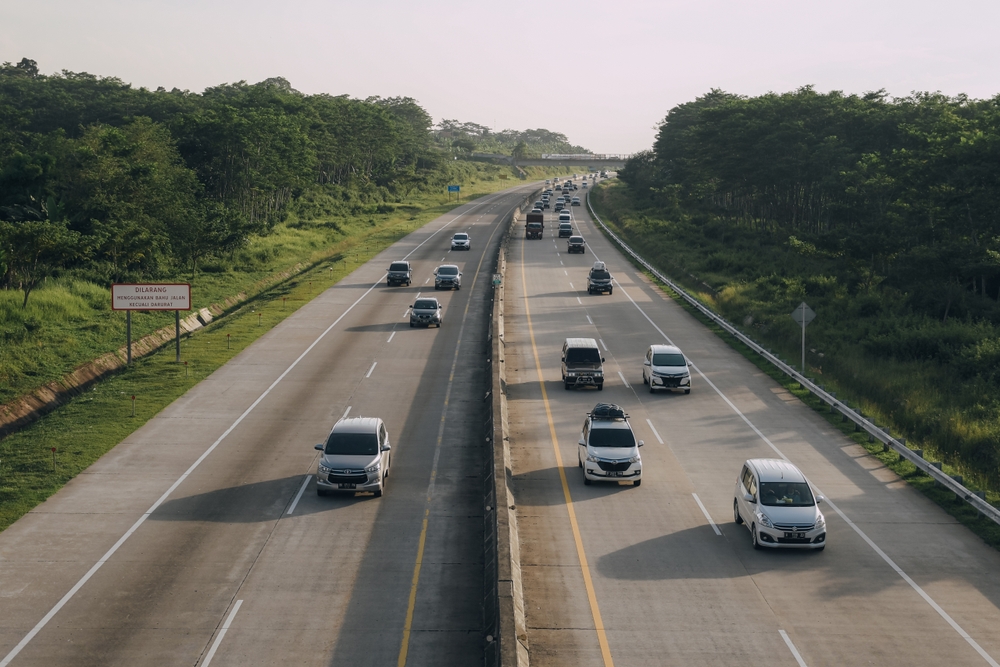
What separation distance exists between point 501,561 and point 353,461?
759 cm

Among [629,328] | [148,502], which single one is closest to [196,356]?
[148,502]

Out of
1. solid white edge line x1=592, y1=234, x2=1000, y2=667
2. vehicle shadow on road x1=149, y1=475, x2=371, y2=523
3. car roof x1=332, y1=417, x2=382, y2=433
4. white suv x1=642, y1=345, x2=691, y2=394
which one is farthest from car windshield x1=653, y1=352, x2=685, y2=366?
vehicle shadow on road x1=149, y1=475, x2=371, y2=523

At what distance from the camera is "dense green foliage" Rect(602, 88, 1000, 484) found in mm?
40438

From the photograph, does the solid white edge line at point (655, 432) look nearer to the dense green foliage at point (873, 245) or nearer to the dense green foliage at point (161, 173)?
the dense green foliage at point (873, 245)

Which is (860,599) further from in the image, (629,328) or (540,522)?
(629,328)

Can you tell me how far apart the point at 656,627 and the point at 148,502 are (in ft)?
45.8

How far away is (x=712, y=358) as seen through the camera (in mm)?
44312

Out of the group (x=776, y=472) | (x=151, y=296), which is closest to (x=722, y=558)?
(x=776, y=472)

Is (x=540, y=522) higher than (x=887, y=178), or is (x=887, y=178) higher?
(x=887, y=178)

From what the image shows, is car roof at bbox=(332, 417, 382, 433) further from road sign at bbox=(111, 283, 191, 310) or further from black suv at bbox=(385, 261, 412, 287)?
black suv at bbox=(385, 261, 412, 287)

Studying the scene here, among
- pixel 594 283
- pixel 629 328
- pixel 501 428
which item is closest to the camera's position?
pixel 501 428

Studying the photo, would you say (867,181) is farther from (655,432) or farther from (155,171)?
(155,171)

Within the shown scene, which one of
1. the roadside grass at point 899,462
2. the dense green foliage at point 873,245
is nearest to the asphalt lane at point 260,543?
the roadside grass at point 899,462

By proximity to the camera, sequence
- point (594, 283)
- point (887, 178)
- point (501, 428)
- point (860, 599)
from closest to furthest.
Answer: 1. point (860, 599)
2. point (501, 428)
3. point (594, 283)
4. point (887, 178)
